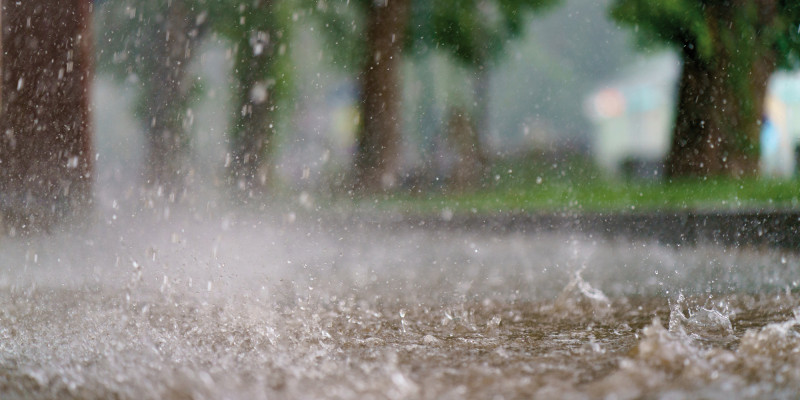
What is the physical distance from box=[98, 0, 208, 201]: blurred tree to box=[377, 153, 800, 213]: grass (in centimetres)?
297

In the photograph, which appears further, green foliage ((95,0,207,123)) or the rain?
green foliage ((95,0,207,123))

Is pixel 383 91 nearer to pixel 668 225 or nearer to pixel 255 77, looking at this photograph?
pixel 255 77

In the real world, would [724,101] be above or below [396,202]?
above

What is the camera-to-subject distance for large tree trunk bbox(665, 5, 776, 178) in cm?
837

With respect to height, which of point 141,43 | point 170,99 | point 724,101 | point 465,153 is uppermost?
point 141,43

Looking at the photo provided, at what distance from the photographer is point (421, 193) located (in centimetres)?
1019

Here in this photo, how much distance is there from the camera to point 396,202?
853cm

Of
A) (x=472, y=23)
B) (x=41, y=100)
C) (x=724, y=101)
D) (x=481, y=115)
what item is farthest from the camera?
(x=481, y=115)

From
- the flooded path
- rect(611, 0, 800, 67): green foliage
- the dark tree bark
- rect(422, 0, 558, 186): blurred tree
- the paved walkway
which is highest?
rect(422, 0, 558, 186): blurred tree

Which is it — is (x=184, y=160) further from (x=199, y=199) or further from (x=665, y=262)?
(x=665, y=262)

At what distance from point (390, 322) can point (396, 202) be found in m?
5.77

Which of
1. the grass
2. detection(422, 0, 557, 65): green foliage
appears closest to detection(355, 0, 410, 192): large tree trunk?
the grass

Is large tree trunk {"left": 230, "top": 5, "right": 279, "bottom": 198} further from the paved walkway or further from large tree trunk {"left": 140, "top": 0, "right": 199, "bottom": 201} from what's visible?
the paved walkway

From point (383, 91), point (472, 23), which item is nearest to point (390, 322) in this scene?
point (383, 91)
